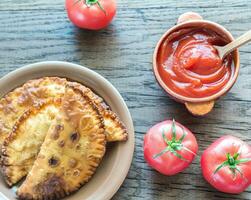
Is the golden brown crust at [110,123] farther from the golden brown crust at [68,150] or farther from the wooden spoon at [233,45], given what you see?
the wooden spoon at [233,45]

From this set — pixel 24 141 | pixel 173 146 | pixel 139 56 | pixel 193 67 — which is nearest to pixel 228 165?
pixel 173 146

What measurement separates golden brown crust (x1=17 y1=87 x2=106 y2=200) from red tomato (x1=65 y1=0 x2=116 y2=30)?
14.1 inches

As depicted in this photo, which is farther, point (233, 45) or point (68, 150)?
point (233, 45)

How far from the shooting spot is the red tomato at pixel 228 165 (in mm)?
2076

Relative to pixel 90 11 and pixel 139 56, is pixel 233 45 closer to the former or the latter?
pixel 139 56

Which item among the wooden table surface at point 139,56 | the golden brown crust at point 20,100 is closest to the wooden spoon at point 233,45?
the wooden table surface at point 139,56

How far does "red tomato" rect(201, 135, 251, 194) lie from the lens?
2.08 meters

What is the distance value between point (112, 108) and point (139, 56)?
304 mm

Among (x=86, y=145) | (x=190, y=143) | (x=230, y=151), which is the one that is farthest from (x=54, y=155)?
A: (x=230, y=151)

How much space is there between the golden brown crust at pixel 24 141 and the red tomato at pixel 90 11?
375 millimetres

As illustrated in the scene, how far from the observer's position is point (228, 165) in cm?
208

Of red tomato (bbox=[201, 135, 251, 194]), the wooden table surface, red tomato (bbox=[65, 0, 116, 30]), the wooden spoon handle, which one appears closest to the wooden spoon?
the wooden spoon handle

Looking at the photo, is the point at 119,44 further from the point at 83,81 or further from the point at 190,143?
the point at 190,143

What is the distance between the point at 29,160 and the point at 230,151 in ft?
2.32
